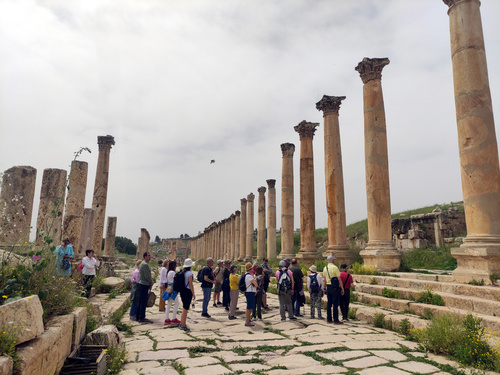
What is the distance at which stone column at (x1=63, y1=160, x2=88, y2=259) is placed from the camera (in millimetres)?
14561

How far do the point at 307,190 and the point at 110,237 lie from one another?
16.5 m

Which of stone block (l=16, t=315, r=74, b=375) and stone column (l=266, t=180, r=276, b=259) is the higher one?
stone column (l=266, t=180, r=276, b=259)

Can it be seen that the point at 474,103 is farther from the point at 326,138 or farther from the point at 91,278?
the point at 91,278

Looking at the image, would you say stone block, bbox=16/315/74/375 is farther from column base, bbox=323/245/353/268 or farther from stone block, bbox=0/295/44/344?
column base, bbox=323/245/353/268

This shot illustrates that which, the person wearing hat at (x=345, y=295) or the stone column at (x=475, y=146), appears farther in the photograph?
the person wearing hat at (x=345, y=295)

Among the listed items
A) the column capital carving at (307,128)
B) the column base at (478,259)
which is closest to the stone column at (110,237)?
the column capital carving at (307,128)

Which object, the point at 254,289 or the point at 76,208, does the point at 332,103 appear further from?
the point at 76,208

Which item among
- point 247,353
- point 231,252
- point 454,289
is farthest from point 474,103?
point 231,252

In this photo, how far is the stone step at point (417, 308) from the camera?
19.8 feet

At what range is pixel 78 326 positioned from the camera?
5418 mm

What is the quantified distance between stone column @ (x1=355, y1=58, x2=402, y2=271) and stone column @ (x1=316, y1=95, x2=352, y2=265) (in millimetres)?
2620

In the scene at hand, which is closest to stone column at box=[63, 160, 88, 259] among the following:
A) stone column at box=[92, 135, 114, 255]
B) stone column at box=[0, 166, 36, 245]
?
stone column at box=[0, 166, 36, 245]

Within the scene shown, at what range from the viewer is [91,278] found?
10.9 meters

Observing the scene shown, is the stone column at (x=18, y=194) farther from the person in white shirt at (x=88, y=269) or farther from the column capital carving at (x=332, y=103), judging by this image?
the column capital carving at (x=332, y=103)
